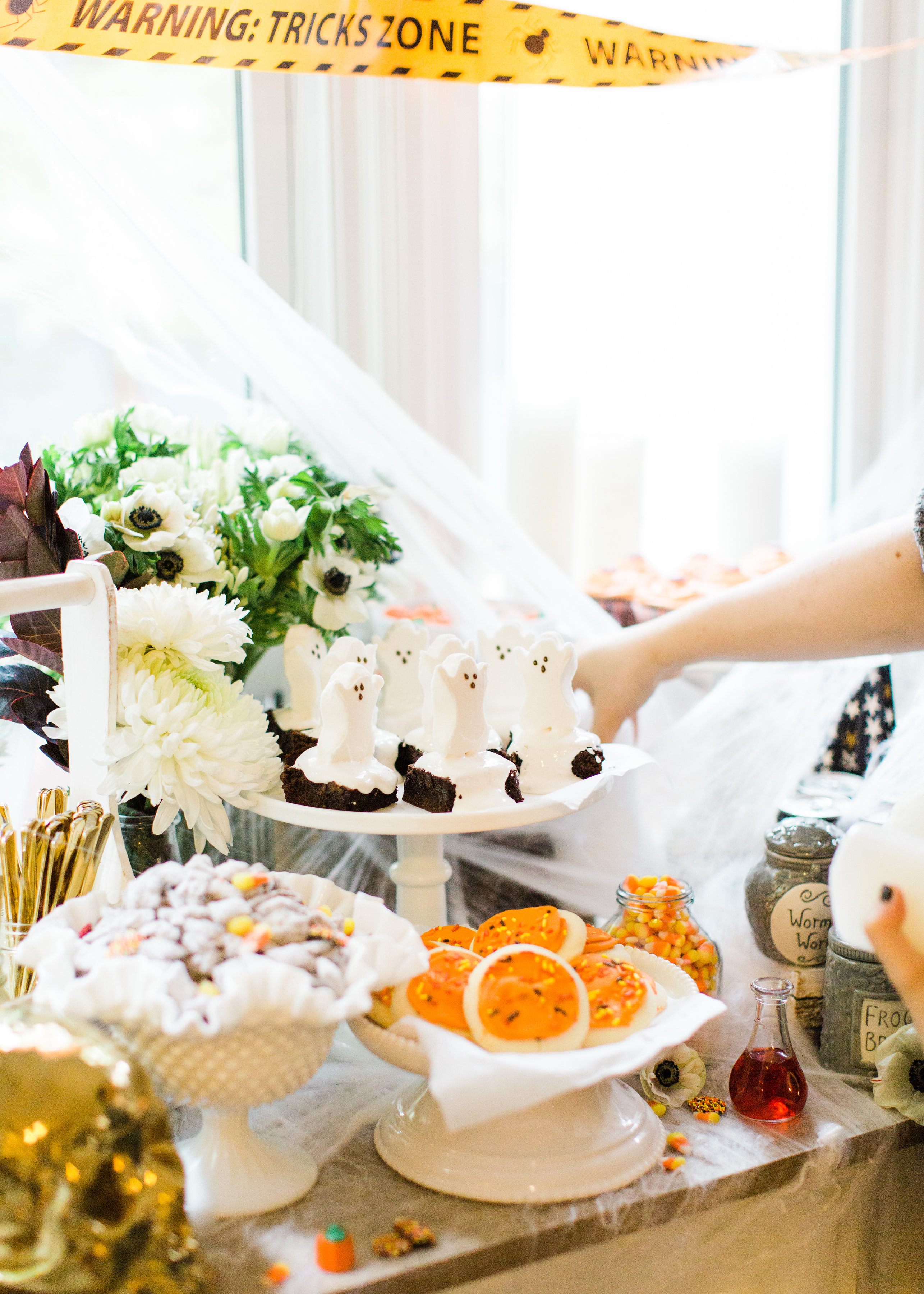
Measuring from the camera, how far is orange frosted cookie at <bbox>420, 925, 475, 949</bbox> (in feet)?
3.01

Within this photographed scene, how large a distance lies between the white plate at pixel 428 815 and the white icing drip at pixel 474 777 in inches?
0.4

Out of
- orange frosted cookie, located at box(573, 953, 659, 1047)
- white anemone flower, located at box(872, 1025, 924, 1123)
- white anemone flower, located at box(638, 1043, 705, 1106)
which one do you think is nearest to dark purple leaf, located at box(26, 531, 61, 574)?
orange frosted cookie, located at box(573, 953, 659, 1047)

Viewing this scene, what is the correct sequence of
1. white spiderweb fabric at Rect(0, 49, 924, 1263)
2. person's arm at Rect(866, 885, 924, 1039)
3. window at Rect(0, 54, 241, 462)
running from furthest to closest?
window at Rect(0, 54, 241, 462) < white spiderweb fabric at Rect(0, 49, 924, 1263) < person's arm at Rect(866, 885, 924, 1039)

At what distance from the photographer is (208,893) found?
0.79m

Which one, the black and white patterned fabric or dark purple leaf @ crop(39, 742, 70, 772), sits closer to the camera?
dark purple leaf @ crop(39, 742, 70, 772)

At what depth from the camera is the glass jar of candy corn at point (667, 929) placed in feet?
3.31

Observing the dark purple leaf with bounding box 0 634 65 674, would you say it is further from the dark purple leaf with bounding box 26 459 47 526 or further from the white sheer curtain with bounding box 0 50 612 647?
the white sheer curtain with bounding box 0 50 612 647

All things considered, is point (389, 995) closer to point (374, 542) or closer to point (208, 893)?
point (208, 893)

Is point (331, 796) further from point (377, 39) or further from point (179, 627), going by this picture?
point (377, 39)

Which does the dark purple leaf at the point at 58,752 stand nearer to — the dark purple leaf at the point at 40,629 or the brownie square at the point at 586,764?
the dark purple leaf at the point at 40,629

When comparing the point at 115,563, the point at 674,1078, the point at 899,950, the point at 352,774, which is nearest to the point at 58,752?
the point at 115,563

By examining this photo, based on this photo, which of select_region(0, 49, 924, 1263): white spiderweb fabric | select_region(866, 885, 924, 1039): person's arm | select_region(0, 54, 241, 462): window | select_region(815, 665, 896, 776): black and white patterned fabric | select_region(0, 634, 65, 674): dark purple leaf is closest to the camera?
select_region(866, 885, 924, 1039): person's arm

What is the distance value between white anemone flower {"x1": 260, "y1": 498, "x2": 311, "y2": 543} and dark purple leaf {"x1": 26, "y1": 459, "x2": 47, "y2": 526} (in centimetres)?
23

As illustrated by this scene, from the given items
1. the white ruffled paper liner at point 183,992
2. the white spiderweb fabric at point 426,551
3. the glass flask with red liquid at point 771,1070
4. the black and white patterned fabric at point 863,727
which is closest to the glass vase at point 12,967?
the white ruffled paper liner at point 183,992
